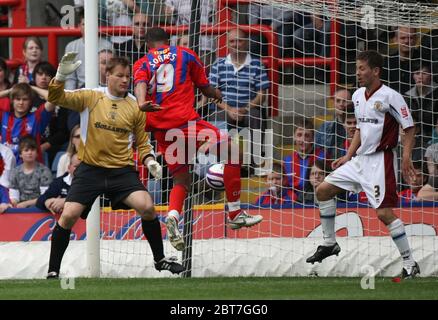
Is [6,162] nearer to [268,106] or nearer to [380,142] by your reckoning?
[268,106]

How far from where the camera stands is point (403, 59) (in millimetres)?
12633

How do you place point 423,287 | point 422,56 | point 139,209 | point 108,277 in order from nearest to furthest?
point 423,287
point 139,209
point 108,277
point 422,56

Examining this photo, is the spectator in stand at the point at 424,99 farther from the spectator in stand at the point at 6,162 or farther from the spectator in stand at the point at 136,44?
the spectator in stand at the point at 6,162

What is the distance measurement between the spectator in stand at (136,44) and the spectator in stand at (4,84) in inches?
73.3

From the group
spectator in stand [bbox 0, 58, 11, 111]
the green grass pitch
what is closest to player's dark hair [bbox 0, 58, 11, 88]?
spectator in stand [bbox 0, 58, 11, 111]

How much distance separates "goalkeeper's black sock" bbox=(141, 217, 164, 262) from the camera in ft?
34.2

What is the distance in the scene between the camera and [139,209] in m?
10.3

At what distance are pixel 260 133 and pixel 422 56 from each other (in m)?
1.92

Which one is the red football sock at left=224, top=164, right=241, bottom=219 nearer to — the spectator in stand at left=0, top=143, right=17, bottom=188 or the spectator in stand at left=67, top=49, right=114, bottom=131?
the spectator in stand at left=67, top=49, right=114, bottom=131

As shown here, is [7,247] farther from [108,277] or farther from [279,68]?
[279,68]

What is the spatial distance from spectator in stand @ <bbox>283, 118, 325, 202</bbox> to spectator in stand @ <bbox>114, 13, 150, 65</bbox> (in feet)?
6.24

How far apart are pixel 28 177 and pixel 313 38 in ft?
11.7

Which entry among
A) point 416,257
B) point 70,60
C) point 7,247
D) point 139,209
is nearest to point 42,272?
point 7,247
